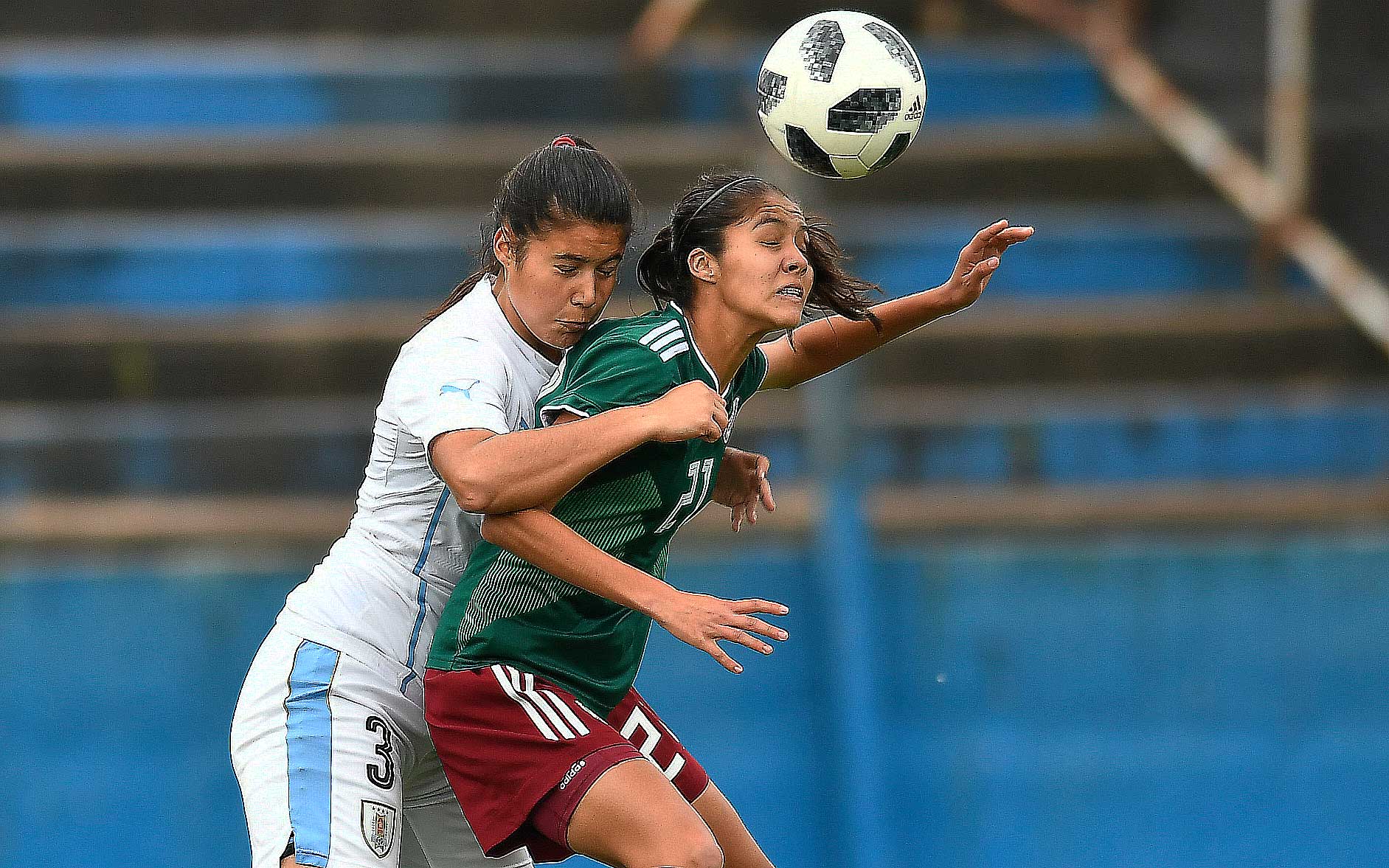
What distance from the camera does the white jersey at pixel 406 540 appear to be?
8.62 ft

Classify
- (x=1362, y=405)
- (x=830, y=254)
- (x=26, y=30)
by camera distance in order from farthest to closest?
(x=26, y=30) → (x=1362, y=405) → (x=830, y=254)

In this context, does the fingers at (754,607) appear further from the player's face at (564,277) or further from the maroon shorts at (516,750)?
the player's face at (564,277)

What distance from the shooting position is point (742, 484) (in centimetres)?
299

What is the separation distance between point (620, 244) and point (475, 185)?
5.38m

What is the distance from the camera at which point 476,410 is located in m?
2.42

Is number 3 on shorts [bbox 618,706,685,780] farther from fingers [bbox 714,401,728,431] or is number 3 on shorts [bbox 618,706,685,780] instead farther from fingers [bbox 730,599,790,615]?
fingers [bbox 714,401,728,431]

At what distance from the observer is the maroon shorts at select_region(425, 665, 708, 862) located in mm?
2404

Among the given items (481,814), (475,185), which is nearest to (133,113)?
(475,185)

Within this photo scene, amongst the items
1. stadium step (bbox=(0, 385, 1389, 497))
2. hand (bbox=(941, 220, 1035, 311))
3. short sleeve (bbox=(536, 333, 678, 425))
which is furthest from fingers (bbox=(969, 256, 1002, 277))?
stadium step (bbox=(0, 385, 1389, 497))

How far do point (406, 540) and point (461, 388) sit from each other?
38 cm

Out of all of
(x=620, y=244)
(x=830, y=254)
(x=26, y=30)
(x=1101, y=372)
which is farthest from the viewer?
(x=26, y=30)

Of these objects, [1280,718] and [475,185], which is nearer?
[1280,718]

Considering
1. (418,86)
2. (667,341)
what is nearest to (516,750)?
(667,341)

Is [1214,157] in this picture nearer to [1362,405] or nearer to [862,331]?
[1362,405]
